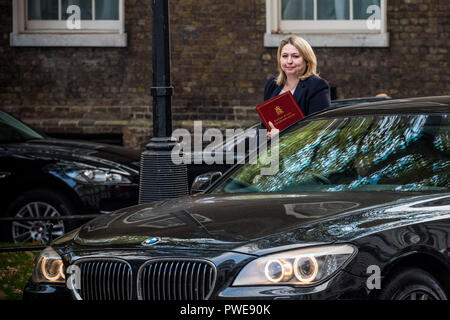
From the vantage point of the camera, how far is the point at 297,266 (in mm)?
3922

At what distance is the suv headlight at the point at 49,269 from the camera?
4.58 meters

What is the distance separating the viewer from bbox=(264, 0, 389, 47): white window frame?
583 inches

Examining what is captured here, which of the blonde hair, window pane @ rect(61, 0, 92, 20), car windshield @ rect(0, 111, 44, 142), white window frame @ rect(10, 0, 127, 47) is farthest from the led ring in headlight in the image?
window pane @ rect(61, 0, 92, 20)

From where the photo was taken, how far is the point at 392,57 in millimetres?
14906

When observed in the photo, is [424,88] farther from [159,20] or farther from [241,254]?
[241,254]

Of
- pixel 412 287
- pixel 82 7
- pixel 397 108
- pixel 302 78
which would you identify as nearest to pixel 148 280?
pixel 412 287

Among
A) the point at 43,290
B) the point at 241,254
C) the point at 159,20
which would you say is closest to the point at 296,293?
the point at 241,254

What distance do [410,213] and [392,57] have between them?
35.8 ft

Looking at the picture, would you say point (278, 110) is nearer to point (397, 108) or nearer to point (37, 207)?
point (397, 108)

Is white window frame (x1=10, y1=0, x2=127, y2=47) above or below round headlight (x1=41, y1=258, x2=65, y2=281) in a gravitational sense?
above

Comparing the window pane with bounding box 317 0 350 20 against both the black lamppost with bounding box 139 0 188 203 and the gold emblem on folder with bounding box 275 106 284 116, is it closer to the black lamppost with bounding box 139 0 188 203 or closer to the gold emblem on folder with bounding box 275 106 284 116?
the black lamppost with bounding box 139 0 188 203

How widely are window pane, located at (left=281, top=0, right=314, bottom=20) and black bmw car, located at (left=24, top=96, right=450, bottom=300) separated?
387 inches

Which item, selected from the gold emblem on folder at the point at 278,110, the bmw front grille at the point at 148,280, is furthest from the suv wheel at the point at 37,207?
the bmw front grille at the point at 148,280

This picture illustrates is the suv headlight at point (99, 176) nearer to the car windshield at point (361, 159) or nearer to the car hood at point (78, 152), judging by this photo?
the car hood at point (78, 152)
